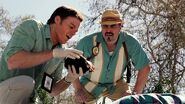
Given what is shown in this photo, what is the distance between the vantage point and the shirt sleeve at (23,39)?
3.28 meters

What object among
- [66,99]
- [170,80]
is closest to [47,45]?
[170,80]

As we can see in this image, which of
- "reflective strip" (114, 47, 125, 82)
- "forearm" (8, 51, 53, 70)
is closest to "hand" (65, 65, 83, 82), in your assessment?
"forearm" (8, 51, 53, 70)

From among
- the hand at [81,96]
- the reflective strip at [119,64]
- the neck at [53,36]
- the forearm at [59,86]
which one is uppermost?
the neck at [53,36]

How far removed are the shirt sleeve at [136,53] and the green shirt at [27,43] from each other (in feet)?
4.71

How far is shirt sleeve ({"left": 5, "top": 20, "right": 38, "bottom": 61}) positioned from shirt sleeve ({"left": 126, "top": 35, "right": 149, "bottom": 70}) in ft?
5.24

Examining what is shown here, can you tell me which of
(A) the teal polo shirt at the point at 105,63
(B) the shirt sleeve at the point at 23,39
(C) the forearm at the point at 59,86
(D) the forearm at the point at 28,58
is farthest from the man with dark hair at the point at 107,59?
(D) the forearm at the point at 28,58

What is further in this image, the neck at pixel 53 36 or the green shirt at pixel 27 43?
the neck at pixel 53 36

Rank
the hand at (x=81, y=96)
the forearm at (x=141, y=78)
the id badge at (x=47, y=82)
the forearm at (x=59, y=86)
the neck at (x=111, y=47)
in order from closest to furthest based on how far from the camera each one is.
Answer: the id badge at (x=47, y=82) < the forearm at (x=59, y=86) < the hand at (x=81, y=96) < the neck at (x=111, y=47) < the forearm at (x=141, y=78)

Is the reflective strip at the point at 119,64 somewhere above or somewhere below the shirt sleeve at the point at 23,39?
below

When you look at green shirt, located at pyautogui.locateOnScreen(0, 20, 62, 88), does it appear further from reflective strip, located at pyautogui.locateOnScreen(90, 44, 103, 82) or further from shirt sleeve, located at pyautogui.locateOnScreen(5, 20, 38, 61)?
reflective strip, located at pyautogui.locateOnScreen(90, 44, 103, 82)

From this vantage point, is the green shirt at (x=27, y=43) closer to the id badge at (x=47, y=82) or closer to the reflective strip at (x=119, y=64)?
the id badge at (x=47, y=82)

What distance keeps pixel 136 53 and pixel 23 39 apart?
1814mm

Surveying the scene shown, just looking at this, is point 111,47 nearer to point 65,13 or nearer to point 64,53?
point 65,13

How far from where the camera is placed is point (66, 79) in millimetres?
3682
